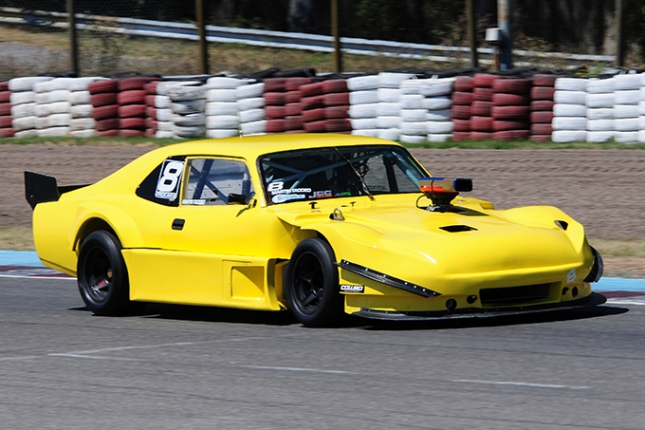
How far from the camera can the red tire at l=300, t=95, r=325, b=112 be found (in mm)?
17234

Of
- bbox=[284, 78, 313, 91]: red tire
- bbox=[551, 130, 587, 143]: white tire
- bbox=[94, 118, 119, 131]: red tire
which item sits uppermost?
bbox=[284, 78, 313, 91]: red tire

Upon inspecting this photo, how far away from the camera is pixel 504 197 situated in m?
14.2

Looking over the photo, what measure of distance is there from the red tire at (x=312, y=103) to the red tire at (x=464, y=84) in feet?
6.80

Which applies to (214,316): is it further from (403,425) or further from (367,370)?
(403,425)

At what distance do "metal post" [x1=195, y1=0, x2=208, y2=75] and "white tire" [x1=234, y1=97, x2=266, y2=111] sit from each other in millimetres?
2273

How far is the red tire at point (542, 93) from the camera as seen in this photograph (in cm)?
1570

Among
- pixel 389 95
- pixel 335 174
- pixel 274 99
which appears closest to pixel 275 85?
pixel 274 99

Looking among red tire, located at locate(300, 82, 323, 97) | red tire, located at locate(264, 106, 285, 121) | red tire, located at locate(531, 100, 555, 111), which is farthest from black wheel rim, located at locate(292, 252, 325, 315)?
red tire, located at locate(264, 106, 285, 121)

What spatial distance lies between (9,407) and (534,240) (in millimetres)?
3264

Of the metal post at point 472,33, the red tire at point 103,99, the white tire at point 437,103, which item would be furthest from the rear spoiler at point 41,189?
the metal post at point 472,33

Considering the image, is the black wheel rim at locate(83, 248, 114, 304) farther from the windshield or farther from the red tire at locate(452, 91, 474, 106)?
the red tire at locate(452, 91, 474, 106)

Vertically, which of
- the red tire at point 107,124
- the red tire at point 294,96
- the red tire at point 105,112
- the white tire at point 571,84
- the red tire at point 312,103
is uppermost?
the white tire at point 571,84

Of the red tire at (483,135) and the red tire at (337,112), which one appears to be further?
the red tire at (337,112)

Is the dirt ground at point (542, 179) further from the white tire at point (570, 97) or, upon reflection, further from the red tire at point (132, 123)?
the red tire at point (132, 123)
